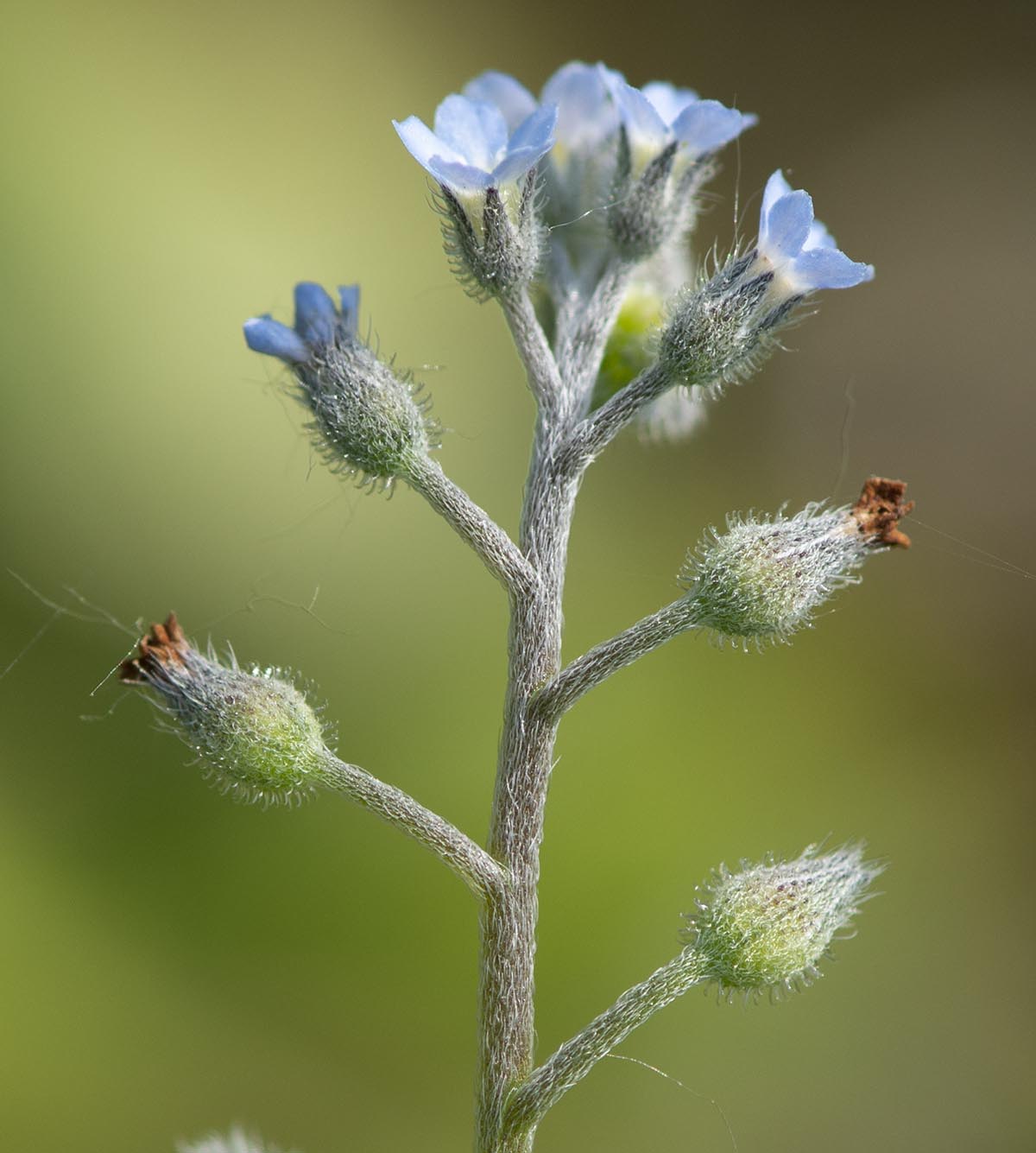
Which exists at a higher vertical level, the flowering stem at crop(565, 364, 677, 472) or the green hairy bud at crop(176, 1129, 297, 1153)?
the flowering stem at crop(565, 364, 677, 472)

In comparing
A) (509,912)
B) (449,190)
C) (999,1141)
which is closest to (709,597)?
(509,912)

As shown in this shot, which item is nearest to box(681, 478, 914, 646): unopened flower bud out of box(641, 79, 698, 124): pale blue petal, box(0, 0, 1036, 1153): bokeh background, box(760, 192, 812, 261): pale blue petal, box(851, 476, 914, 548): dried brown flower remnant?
box(851, 476, 914, 548): dried brown flower remnant

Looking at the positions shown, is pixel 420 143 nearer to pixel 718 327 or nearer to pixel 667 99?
pixel 718 327

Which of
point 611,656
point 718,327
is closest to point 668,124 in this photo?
point 718,327

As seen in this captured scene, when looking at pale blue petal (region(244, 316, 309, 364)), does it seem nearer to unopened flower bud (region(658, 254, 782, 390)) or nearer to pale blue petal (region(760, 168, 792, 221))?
unopened flower bud (region(658, 254, 782, 390))

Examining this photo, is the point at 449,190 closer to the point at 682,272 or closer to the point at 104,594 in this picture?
the point at 682,272

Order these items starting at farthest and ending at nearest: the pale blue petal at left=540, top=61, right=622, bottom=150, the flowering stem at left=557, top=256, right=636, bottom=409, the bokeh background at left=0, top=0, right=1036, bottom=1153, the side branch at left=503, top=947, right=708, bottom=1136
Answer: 1. the bokeh background at left=0, top=0, right=1036, bottom=1153
2. the pale blue petal at left=540, top=61, right=622, bottom=150
3. the flowering stem at left=557, top=256, right=636, bottom=409
4. the side branch at left=503, top=947, right=708, bottom=1136
